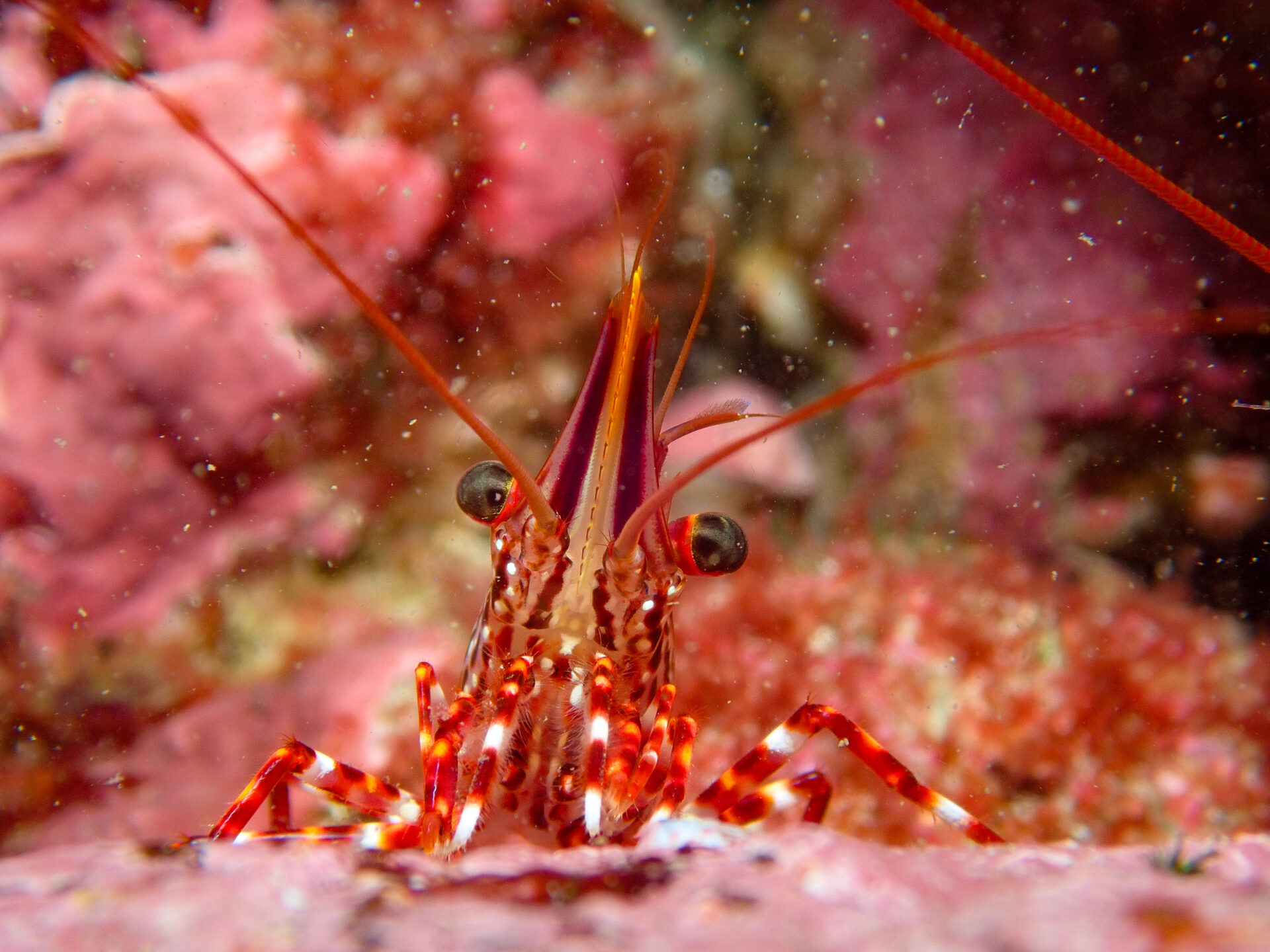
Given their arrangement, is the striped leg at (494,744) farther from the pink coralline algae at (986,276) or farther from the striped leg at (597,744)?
the pink coralline algae at (986,276)

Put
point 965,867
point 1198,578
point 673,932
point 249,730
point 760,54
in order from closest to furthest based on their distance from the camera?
point 673,932
point 965,867
point 249,730
point 1198,578
point 760,54

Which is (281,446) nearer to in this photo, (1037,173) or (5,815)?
(5,815)

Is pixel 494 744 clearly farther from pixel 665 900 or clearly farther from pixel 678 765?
pixel 665 900

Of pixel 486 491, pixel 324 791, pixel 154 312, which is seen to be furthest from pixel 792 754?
pixel 154 312

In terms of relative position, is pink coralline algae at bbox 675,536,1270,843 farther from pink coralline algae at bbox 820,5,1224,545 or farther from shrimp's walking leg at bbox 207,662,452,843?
shrimp's walking leg at bbox 207,662,452,843

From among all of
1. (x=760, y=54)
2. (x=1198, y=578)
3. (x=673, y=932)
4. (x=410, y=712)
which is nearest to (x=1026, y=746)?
(x=1198, y=578)

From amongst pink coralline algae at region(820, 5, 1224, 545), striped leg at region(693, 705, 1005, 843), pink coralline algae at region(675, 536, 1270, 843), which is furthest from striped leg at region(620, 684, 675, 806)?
pink coralline algae at region(820, 5, 1224, 545)
